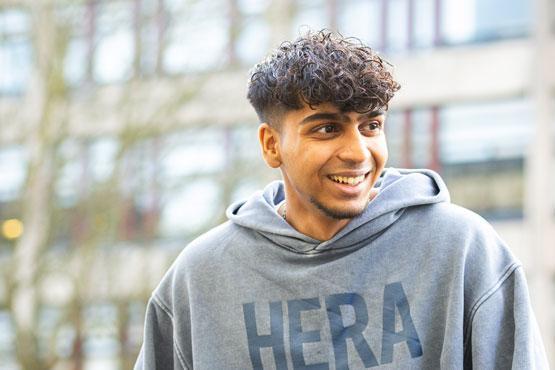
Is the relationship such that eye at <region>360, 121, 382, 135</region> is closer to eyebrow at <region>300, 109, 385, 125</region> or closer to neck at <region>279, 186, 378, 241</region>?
eyebrow at <region>300, 109, 385, 125</region>

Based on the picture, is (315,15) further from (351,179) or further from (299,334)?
(351,179)

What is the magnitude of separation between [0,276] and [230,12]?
504 centimetres

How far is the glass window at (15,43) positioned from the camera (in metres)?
20.2

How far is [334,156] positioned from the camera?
4121mm

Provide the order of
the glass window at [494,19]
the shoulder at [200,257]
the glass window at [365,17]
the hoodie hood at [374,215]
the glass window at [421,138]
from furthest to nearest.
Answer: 1. the glass window at [365,17]
2. the glass window at [421,138]
3. the glass window at [494,19]
4. the shoulder at [200,257]
5. the hoodie hood at [374,215]

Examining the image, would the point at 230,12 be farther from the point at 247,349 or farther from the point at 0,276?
the point at 247,349

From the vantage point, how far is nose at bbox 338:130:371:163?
4078 mm

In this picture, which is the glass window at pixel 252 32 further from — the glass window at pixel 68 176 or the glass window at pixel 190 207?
the glass window at pixel 68 176

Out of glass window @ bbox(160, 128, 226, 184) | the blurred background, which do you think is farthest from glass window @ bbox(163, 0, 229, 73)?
glass window @ bbox(160, 128, 226, 184)

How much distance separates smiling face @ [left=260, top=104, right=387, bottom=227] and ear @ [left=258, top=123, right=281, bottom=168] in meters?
0.09

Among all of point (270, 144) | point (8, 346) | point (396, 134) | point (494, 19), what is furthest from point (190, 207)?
point (270, 144)

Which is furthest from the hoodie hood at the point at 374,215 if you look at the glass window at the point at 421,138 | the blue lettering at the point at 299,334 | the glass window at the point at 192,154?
the glass window at the point at 421,138

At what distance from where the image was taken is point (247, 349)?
4.39 m

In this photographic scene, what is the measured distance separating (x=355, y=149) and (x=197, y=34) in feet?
52.5
